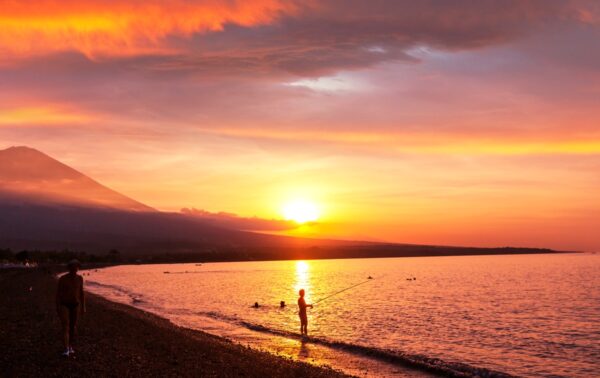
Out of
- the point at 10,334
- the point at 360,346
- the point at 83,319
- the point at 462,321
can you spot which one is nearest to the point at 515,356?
the point at 360,346

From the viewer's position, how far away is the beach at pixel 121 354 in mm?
15859

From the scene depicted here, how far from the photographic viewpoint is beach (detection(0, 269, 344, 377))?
624 inches

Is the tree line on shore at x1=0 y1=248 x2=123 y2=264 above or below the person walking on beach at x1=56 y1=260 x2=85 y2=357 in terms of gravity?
below

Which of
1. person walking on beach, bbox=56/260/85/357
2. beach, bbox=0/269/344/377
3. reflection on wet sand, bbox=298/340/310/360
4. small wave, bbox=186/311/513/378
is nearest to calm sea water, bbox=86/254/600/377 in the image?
small wave, bbox=186/311/513/378

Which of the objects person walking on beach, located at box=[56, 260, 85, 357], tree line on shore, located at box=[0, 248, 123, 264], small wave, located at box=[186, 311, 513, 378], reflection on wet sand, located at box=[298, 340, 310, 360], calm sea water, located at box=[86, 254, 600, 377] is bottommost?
calm sea water, located at box=[86, 254, 600, 377]

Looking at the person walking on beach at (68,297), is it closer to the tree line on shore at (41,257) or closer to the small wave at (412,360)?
the small wave at (412,360)

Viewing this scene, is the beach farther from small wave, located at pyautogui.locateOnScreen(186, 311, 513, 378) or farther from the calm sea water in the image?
the calm sea water

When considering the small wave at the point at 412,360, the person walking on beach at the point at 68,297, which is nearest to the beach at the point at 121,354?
the person walking on beach at the point at 68,297

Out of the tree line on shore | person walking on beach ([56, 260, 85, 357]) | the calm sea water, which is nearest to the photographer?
person walking on beach ([56, 260, 85, 357])

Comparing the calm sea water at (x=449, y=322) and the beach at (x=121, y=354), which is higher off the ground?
the beach at (x=121, y=354)

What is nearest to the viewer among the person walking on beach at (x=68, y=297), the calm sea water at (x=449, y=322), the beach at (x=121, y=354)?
the beach at (x=121, y=354)

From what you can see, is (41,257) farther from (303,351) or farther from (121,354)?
(121,354)

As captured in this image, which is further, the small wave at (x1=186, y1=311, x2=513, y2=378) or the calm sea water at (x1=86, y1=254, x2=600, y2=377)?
the calm sea water at (x1=86, y1=254, x2=600, y2=377)

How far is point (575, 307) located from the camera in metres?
56.2
